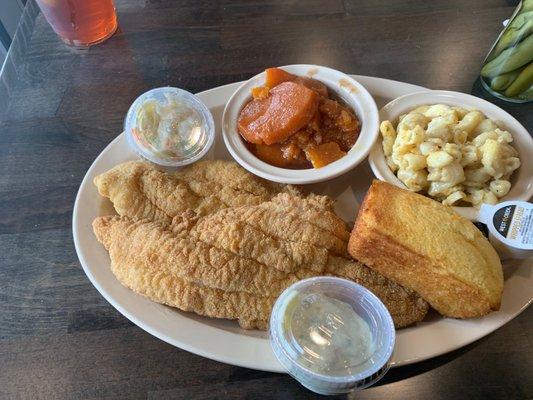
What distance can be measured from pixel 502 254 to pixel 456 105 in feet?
1.75

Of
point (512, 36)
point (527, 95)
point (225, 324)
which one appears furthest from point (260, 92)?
point (527, 95)

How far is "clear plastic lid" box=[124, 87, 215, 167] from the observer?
1476mm

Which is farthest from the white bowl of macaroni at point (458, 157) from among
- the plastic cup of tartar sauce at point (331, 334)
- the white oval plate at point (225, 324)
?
the plastic cup of tartar sauce at point (331, 334)

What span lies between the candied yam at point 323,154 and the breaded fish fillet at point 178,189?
113 millimetres

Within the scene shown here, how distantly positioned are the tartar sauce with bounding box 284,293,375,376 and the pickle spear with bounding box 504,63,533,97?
44.4 inches

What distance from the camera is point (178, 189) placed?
4.63 feet

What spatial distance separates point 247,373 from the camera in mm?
1227

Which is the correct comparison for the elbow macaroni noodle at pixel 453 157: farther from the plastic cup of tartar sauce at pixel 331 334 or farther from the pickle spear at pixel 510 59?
the plastic cup of tartar sauce at pixel 331 334

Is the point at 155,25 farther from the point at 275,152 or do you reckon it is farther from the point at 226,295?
the point at 226,295

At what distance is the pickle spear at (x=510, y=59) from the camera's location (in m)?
1.54

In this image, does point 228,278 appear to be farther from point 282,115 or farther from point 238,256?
point 282,115

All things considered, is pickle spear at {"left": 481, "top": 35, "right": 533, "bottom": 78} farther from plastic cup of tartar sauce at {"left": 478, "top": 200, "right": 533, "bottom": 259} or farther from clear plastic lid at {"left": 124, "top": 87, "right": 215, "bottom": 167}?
clear plastic lid at {"left": 124, "top": 87, "right": 215, "bottom": 167}

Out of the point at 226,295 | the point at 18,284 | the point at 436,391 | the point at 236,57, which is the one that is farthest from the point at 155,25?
the point at 436,391

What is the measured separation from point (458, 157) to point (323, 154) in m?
0.40
